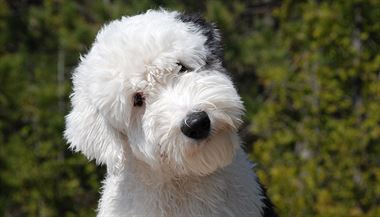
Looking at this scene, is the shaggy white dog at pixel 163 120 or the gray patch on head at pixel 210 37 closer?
the shaggy white dog at pixel 163 120

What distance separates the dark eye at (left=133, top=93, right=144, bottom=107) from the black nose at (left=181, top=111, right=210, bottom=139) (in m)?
0.35

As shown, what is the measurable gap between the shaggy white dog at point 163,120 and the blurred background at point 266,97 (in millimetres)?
2188

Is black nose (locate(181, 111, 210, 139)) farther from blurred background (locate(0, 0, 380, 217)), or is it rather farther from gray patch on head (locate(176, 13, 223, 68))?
blurred background (locate(0, 0, 380, 217))

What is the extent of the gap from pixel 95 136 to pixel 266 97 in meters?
4.30

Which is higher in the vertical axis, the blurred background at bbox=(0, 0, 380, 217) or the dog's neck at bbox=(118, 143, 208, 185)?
the dog's neck at bbox=(118, 143, 208, 185)

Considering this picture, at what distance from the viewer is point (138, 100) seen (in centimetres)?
329

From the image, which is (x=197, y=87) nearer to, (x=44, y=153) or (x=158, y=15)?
(x=158, y=15)

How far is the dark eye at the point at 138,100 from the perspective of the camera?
3271mm

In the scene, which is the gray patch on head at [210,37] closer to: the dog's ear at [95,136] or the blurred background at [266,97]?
the dog's ear at [95,136]

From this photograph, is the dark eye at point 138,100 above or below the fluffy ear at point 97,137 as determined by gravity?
above

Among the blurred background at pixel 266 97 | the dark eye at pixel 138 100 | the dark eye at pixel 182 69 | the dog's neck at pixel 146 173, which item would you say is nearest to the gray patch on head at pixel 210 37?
the dark eye at pixel 182 69

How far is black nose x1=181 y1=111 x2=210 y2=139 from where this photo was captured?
2977mm

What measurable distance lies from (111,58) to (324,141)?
375cm

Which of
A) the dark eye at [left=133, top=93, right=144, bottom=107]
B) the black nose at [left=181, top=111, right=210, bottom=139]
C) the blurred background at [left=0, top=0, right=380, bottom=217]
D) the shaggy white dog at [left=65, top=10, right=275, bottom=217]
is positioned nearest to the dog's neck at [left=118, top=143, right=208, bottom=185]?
the shaggy white dog at [left=65, top=10, right=275, bottom=217]
